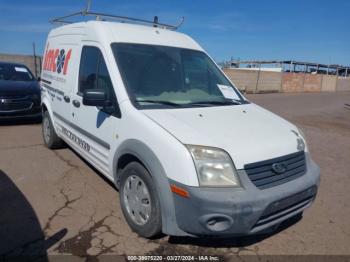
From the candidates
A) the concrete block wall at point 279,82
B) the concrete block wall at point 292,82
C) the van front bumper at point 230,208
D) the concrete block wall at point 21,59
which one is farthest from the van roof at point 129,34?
the concrete block wall at point 292,82

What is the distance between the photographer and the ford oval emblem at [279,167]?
2.99 meters

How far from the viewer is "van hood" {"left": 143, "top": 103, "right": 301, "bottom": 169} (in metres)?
2.88

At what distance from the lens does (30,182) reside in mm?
A: 4723

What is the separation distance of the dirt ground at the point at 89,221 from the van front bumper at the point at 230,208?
0.50 meters

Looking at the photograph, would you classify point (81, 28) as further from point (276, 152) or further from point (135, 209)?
point (276, 152)

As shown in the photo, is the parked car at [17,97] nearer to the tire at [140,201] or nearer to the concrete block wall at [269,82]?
the tire at [140,201]


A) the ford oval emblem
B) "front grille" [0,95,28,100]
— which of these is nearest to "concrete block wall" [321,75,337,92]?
"front grille" [0,95,28,100]

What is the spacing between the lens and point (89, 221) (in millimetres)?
3707

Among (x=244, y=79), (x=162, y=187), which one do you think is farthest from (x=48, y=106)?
(x=244, y=79)

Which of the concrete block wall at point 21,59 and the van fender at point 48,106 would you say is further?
the concrete block wall at point 21,59

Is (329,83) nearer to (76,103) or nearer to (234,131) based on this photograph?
(76,103)

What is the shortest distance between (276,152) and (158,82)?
5.14ft

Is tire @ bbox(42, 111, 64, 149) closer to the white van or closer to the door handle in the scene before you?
the white van

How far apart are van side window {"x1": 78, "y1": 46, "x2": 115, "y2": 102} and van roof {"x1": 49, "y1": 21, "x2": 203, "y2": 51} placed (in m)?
0.18
